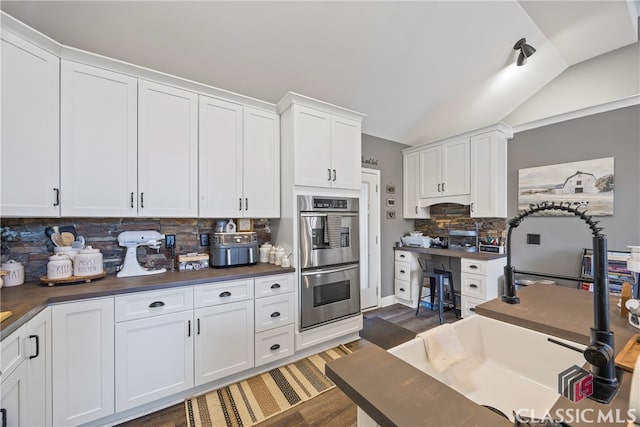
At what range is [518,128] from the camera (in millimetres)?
3551

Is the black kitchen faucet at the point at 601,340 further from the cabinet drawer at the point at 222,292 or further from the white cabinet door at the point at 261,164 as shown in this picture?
the white cabinet door at the point at 261,164

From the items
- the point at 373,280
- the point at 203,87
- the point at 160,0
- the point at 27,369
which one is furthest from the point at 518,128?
the point at 27,369

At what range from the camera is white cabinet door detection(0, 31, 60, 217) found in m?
1.51

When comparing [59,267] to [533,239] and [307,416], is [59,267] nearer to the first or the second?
[307,416]

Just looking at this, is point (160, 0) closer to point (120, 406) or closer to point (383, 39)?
point (383, 39)

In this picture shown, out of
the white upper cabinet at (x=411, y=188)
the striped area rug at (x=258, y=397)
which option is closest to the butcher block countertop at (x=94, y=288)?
the striped area rug at (x=258, y=397)

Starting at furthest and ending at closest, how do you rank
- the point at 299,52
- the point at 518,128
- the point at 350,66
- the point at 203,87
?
the point at 518,128, the point at 350,66, the point at 299,52, the point at 203,87

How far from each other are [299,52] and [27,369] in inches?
113

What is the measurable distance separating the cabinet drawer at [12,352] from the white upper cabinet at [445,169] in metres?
4.23

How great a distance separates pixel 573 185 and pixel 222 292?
4.13 m

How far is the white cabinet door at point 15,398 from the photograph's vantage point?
1.09m

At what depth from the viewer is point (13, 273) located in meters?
1.71

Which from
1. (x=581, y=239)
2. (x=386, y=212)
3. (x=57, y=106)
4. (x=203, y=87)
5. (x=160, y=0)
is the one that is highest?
(x=160, y=0)

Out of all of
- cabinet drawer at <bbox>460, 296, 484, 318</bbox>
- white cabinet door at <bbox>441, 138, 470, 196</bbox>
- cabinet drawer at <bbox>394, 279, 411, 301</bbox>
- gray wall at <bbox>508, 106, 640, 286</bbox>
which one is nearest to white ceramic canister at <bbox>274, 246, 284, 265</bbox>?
cabinet drawer at <bbox>394, 279, 411, 301</bbox>
